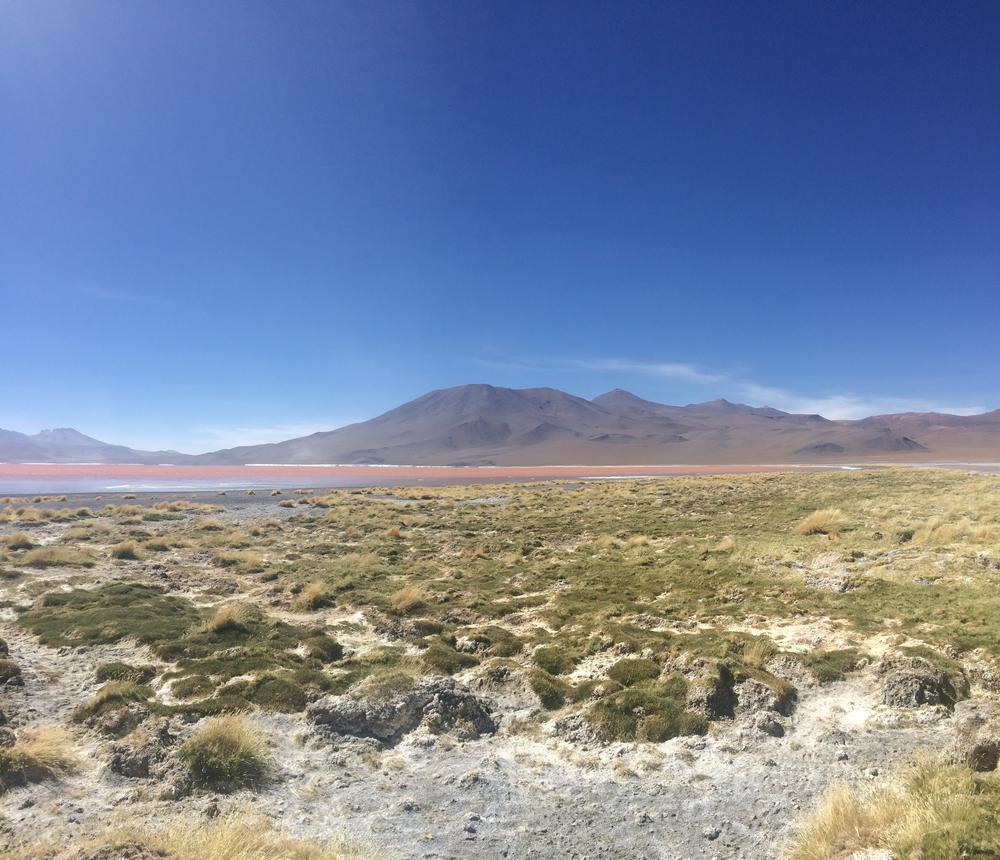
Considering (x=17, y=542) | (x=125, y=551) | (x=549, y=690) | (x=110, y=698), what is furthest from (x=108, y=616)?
(x=17, y=542)

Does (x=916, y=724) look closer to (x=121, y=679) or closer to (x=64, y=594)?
(x=121, y=679)

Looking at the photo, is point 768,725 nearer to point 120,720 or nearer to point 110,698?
point 120,720

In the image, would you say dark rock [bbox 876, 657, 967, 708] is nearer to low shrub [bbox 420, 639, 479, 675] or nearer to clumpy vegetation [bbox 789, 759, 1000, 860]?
clumpy vegetation [bbox 789, 759, 1000, 860]

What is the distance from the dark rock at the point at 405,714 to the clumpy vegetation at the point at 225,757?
3.96 feet

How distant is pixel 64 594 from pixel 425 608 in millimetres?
10631

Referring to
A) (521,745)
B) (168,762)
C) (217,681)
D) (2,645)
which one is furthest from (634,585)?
(2,645)

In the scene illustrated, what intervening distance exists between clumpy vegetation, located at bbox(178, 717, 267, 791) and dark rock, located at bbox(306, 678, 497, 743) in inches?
47.5

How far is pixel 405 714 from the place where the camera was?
29.6 ft

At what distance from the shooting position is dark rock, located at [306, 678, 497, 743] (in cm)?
872

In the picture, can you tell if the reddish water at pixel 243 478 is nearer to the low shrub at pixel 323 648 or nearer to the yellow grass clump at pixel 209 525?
the yellow grass clump at pixel 209 525

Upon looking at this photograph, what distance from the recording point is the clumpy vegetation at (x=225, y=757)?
710cm


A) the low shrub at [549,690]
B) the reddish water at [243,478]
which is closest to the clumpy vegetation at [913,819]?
the low shrub at [549,690]

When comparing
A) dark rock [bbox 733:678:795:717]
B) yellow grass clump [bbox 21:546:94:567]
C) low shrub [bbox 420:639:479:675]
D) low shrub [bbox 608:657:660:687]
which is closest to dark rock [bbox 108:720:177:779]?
low shrub [bbox 420:639:479:675]

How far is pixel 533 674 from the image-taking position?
10.5 m
